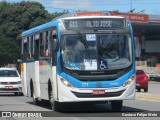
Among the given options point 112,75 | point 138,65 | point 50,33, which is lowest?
point 138,65

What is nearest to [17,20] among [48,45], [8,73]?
[8,73]

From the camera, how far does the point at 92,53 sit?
689 inches

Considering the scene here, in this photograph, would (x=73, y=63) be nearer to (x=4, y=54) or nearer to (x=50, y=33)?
(x=50, y=33)

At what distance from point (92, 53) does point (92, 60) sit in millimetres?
252

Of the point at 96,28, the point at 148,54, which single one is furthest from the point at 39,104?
the point at 148,54

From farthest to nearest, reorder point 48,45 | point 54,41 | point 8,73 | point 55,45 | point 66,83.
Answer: point 8,73 → point 48,45 → point 54,41 → point 55,45 → point 66,83

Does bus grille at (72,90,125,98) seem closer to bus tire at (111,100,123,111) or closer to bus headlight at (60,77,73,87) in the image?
bus headlight at (60,77,73,87)

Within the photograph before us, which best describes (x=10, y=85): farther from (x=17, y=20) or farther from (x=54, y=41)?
(x=17, y=20)

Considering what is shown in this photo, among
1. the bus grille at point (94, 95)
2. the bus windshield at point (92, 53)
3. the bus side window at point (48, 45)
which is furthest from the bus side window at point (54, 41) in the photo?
the bus grille at point (94, 95)

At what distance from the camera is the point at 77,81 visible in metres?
17.2

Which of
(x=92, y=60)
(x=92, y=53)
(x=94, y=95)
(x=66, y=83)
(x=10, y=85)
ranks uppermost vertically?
(x=92, y=53)

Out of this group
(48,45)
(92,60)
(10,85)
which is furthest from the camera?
(10,85)

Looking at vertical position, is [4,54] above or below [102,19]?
below

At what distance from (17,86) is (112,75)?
45.8ft
